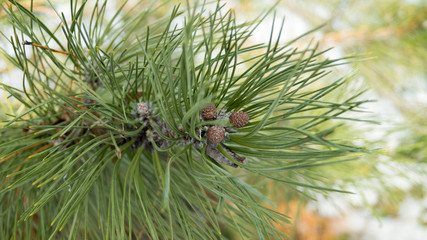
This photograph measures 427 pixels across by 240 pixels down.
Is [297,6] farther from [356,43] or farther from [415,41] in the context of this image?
[415,41]

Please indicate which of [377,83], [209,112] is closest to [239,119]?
[209,112]

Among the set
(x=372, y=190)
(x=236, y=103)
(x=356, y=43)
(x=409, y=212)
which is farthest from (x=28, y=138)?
(x=409, y=212)

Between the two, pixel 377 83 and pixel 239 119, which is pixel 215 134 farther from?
pixel 377 83

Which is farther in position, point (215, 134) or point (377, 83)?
point (377, 83)

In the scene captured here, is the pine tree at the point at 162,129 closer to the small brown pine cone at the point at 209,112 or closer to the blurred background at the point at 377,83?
the small brown pine cone at the point at 209,112

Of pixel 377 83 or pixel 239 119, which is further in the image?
pixel 377 83

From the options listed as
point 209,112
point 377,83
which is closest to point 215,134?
point 209,112

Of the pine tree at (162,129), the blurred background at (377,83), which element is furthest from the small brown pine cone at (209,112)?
the blurred background at (377,83)

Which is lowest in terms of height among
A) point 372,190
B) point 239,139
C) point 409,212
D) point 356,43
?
point 409,212

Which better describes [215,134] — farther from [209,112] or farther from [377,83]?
[377,83]

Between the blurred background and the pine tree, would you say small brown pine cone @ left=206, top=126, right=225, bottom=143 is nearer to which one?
the pine tree
